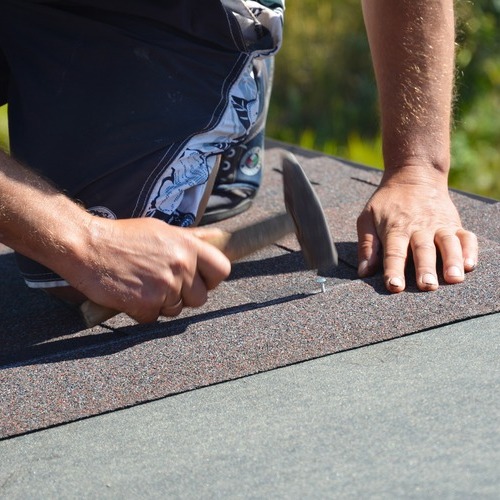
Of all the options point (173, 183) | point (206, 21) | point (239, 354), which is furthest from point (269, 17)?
point (239, 354)

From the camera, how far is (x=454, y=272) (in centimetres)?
197

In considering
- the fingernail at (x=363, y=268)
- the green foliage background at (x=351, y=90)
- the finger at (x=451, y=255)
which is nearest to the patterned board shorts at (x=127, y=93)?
the fingernail at (x=363, y=268)

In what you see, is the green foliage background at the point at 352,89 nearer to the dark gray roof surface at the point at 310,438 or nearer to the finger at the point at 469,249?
the finger at the point at 469,249

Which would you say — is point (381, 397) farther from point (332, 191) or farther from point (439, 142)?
point (332, 191)

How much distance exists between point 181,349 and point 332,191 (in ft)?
3.95

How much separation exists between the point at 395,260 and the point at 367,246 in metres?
0.13

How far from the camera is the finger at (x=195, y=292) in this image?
6.30 feet

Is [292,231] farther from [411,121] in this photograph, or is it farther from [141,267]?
[411,121]

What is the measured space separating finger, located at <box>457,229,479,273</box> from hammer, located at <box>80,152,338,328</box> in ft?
0.92

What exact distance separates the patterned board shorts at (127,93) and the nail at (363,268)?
457 millimetres

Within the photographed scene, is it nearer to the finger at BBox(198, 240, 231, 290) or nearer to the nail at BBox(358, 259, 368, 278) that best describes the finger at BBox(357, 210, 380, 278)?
the nail at BBox(358, 259, 368, 278)

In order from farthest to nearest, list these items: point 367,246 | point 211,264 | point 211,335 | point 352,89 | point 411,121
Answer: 1. point 352,89
2. point 411,121
3. point 367,246
4. point 211,264
5. point 211,335

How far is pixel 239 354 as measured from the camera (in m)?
1.77

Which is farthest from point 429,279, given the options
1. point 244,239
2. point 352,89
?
point 352,89
